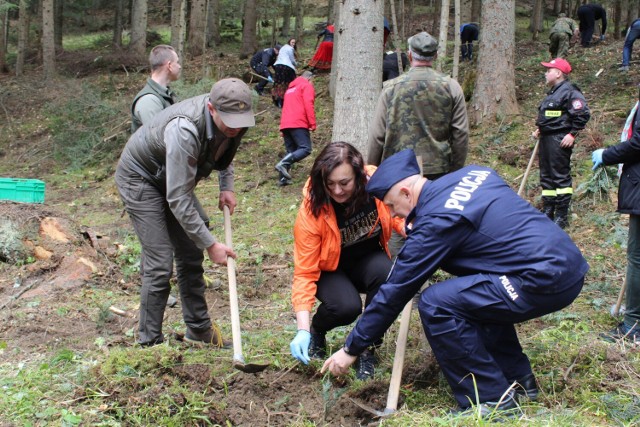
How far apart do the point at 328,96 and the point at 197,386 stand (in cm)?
1154

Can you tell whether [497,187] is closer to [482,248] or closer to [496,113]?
[482,248]

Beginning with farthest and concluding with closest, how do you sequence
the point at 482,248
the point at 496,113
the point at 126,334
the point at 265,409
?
1. the point at 496,113
2. the point at 126,334
3. the point at 265,409
4. the point at 482,248

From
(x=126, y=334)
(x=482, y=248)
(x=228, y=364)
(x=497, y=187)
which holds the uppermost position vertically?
(x=497, y=187)

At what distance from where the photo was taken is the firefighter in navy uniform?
683 cm

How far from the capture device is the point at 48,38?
1769 cm

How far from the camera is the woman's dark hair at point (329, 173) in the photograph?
11.2 feet

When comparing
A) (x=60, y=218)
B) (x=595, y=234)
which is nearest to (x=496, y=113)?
(x=595, y=234)

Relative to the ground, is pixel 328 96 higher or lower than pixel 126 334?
higher

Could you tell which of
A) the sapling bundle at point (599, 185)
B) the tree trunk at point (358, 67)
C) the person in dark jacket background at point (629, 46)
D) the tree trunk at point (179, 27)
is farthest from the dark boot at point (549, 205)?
the tree trunk at point (179, 27)

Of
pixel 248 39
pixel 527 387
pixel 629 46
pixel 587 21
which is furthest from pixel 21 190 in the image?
pixel 587 21

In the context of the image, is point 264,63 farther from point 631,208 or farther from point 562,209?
point 631,208

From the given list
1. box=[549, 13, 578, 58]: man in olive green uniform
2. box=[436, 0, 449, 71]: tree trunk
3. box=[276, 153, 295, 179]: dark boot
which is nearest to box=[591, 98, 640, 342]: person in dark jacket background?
box=[276, 153, 295, 179]: dark boot

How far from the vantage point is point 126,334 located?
470 cm

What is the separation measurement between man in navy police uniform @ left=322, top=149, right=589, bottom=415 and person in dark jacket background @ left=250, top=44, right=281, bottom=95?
1214 cm
